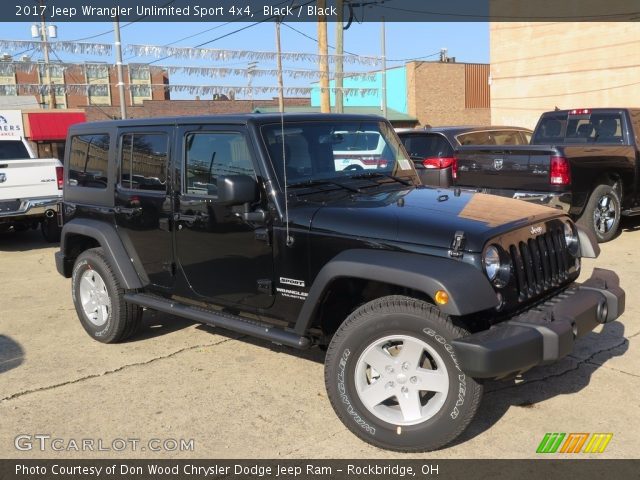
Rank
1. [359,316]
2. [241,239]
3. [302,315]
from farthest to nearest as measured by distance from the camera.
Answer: [241,239], [302,315], [359,316]

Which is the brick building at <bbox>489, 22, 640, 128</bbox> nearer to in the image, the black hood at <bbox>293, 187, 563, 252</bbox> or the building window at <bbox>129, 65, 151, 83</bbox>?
the building window at <bbox>129, 65, 151, 83</bbox>

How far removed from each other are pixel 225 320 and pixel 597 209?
20.6 ft

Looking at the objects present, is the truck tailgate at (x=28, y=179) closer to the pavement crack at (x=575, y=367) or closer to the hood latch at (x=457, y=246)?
the pavement crack at (x=575, y=367)

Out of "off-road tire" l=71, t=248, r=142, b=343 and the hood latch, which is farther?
"off-road tire" l=71, t=248, r=142, b=343

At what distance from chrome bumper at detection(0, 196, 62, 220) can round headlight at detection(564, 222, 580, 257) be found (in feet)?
26.0

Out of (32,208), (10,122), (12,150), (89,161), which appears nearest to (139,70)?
Answer: (12,150)

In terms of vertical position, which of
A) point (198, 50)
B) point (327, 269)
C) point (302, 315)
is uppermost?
point (198, 50)

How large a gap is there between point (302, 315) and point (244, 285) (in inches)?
22.8

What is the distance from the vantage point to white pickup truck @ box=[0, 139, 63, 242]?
9453mm

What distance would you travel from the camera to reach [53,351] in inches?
201

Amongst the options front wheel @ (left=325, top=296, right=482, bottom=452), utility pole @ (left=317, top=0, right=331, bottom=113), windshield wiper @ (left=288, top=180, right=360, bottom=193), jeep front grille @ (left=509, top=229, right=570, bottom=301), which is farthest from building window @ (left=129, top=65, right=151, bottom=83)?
front wheel @ (left=325, top=296, right=482, bottom=452)

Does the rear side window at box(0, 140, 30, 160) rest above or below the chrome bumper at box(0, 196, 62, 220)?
above

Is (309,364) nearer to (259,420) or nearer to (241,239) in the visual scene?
(259,420)

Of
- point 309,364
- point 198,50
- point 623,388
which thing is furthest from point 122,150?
point 198,50
